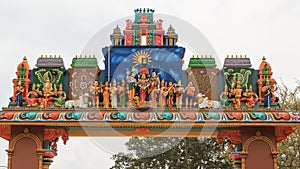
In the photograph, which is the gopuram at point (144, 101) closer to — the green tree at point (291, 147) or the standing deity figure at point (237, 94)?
the standing deity figure at point (237, 94)

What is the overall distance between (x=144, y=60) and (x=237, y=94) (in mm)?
3078

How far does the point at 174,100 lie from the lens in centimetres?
1491

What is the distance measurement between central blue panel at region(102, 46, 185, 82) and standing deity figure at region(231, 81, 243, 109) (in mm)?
1770

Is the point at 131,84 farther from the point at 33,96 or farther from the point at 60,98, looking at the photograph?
the point at 33,96

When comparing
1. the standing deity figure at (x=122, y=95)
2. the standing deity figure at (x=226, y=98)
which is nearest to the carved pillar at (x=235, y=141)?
the standing deity figure at (x=226, y=98)

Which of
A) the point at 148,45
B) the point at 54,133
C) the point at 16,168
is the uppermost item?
the point at 148,45

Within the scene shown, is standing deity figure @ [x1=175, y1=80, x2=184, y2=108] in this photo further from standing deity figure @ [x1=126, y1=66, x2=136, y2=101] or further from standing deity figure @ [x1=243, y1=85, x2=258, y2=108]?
standing deity figure @ [x1=243, y1=85, x2=258, y2=108]

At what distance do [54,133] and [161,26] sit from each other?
16.0 ft

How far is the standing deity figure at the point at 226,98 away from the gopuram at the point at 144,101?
0.10 ft

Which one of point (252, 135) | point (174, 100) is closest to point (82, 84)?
point (174, 100)

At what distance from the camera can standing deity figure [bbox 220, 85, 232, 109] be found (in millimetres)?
14883

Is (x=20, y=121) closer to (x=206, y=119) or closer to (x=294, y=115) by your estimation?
(x=206, y=119)

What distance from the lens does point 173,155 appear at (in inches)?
1186

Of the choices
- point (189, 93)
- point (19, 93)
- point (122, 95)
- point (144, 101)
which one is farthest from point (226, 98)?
point (19, 93)
